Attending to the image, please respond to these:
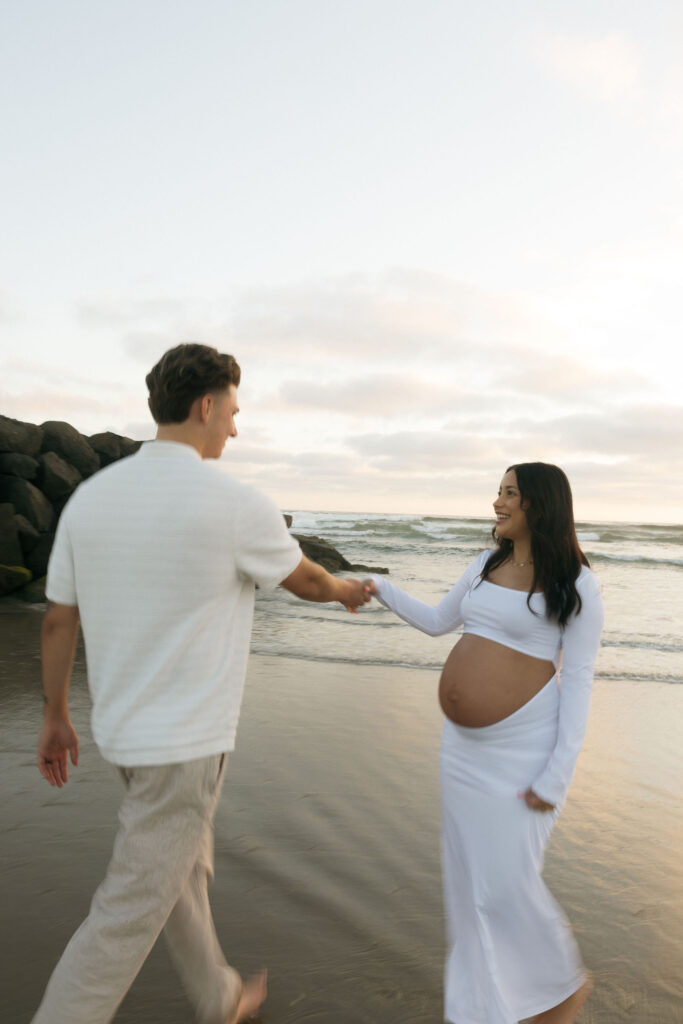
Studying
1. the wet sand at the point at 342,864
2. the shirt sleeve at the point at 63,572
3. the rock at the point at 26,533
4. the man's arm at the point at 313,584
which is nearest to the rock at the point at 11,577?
the rock at the point at 26,533

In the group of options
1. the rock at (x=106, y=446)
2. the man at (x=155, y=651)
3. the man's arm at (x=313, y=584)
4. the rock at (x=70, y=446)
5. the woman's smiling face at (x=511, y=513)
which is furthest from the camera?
the rock at (x=106, y=446)

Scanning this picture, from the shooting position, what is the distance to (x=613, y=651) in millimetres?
11125

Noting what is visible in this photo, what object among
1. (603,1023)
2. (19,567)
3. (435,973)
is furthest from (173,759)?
(19,567)

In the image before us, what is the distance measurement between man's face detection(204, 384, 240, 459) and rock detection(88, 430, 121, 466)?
1325 centimetres

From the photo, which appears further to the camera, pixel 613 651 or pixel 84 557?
pixel 613 651

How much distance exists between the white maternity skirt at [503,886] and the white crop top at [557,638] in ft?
0.29

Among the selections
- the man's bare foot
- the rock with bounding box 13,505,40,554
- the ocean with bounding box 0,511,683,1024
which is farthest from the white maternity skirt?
the rock with bounding box 13,505,40,554

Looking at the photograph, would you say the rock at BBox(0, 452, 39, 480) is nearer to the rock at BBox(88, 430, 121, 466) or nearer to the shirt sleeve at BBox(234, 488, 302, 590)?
the rock at BBox(88, 430, 121, 466)

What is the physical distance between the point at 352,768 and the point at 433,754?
2.47ft

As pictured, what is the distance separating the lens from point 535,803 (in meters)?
2.57

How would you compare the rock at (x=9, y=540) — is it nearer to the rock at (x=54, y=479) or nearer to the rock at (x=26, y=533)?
the rock at (x=26, y=533)

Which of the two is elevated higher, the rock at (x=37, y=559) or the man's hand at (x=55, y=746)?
the man's hand at (x=55, y=746)

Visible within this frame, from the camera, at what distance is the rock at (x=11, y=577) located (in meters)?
12.0

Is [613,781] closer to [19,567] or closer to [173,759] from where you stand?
[173,759]
